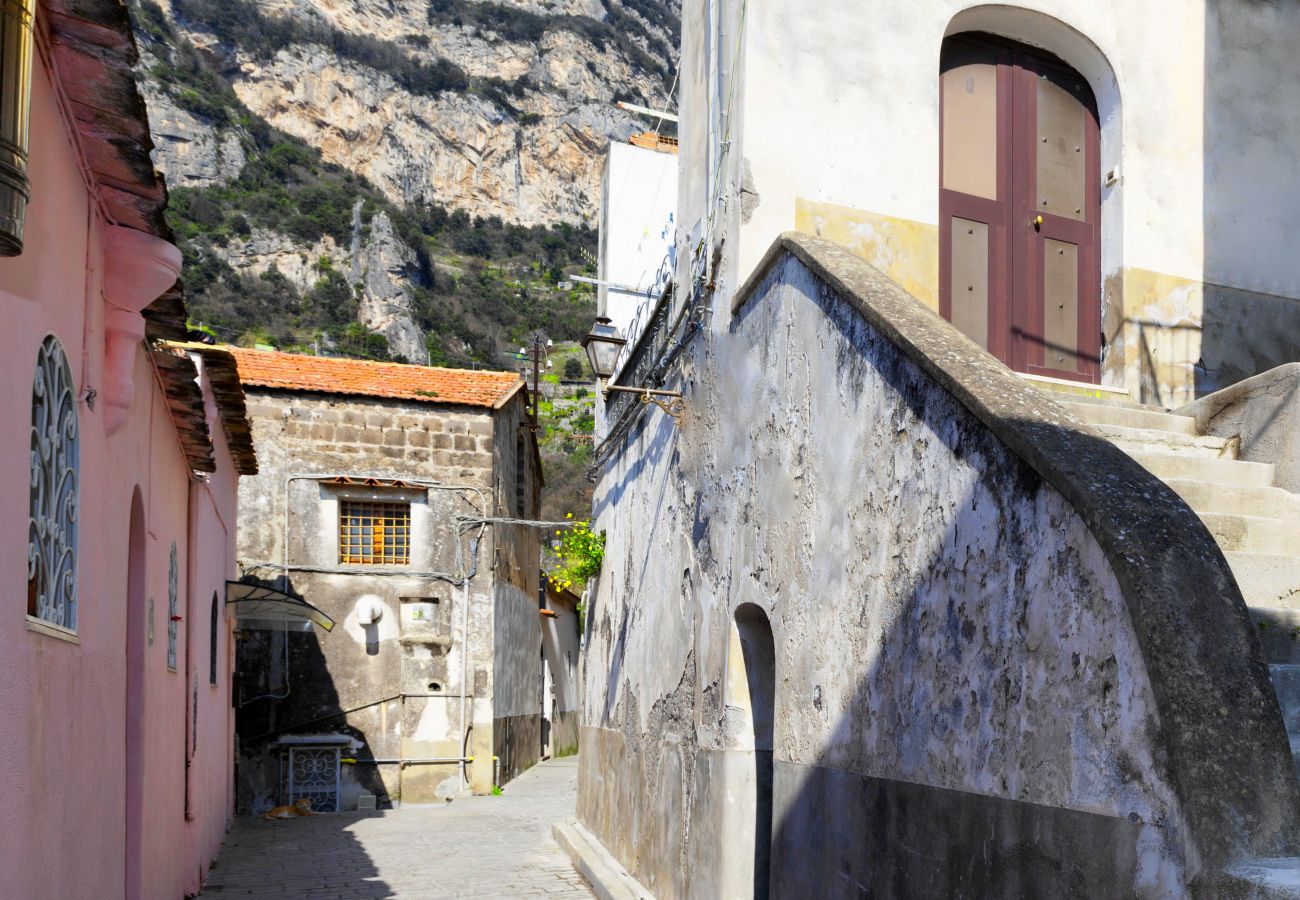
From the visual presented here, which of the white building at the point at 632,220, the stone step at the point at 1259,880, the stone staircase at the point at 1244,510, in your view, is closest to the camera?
the stone step at the point at 1259,880

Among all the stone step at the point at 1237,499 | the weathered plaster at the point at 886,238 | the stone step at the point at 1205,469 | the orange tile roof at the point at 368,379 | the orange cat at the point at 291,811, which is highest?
the orange tile roof at the point at 368,379

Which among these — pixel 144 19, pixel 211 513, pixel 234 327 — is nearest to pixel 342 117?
pixel 144 19

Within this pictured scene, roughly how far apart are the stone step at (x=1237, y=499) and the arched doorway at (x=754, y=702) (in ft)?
7.96

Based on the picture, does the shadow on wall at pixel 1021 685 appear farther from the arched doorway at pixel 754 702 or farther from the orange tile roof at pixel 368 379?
the orange tile roof at pixel 368 379

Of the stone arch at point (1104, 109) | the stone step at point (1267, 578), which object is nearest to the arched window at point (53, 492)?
the stone step at point (1267, 578)

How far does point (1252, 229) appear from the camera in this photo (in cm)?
766

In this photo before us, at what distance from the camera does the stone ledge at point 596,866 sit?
28.3 ft

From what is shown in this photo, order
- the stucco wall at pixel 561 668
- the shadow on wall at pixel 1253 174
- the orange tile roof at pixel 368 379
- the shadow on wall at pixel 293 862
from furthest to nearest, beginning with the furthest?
the stucco wall at pixel 561 668, the orange tile roof at pixel 368 379, the shadow on wall at pixel 293 862, the shadow on wall at pixel 1253 174

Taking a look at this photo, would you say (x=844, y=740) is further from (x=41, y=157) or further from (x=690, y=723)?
(x=41, y=157)

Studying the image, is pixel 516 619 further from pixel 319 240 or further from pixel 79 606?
pixel 319 240

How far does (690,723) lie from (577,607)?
2381cm

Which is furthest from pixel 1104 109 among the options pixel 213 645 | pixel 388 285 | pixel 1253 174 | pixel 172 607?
pixel 388 285

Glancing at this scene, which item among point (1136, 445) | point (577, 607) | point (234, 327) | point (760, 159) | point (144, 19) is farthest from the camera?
point (144, 19)

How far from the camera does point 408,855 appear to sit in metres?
12.6
